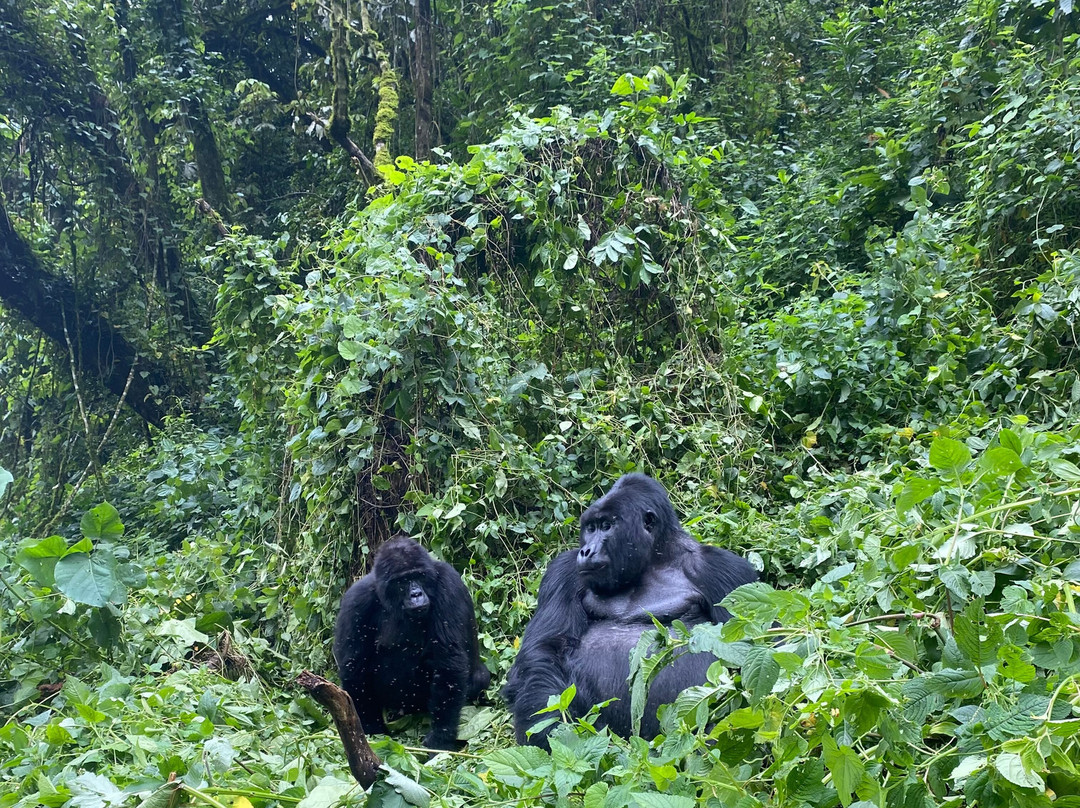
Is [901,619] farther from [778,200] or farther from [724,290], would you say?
[778,200]

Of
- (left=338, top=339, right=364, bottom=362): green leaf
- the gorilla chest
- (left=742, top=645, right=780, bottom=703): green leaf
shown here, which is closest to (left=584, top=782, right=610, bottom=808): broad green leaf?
(left=742, top=645, right=780, bottom=703): green leaf

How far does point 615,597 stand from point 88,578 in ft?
6.74

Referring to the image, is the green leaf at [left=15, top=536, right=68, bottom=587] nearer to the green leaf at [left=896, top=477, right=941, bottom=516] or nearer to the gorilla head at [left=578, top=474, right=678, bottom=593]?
the gorilla head at [left=578, top=474, right=678, bottom=593]

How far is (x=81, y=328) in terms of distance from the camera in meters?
9.66

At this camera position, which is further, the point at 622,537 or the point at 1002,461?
the point at 622,537

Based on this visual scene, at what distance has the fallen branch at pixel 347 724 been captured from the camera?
2.07m

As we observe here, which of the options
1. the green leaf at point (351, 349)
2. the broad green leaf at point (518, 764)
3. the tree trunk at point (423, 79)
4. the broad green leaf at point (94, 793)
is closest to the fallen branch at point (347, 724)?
the broad green leaf at point (518, 764)

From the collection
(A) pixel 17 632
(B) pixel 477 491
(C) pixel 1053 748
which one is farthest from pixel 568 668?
(A) pixel 17 632

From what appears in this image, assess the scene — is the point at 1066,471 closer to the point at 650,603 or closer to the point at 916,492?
the point at 916,492

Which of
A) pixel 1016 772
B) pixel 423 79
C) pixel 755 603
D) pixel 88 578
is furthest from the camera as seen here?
pixel 423 79

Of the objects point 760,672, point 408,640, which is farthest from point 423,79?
point 760,672

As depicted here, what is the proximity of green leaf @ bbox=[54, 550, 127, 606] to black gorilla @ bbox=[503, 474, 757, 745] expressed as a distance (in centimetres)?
158

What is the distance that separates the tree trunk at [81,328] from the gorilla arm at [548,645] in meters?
7.40

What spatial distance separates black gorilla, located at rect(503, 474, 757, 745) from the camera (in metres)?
3.23
